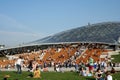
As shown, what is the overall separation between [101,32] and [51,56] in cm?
3191

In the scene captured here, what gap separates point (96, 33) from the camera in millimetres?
85062

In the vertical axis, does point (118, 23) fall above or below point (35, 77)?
above

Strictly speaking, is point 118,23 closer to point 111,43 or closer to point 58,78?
point 111,43

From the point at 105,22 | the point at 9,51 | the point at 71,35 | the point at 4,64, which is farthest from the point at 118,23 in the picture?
the point at 4,64

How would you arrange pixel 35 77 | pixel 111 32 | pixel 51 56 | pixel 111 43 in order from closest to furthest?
pixel 35 77, pixel 51 56, pixel 111 43, pixel 111 32

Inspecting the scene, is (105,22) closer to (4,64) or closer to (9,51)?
(9,51)

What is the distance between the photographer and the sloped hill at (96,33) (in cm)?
7688

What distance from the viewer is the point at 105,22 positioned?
A: 94.4m

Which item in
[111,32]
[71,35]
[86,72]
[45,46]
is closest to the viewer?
[86,72]

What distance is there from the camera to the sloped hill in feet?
252

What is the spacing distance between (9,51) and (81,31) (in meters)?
25.8

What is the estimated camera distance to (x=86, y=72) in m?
28.1

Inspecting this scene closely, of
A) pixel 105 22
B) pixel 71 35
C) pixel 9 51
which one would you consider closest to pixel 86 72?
pixel 9 51

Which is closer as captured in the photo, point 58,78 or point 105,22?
point 58,78
